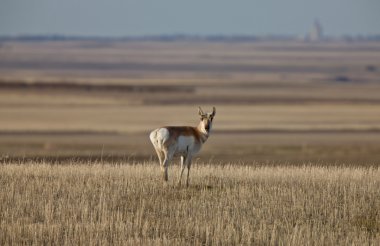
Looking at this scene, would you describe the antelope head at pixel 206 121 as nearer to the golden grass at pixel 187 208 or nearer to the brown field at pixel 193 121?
the golden grass at pixel 187 208

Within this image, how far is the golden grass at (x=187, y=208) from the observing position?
1283cm

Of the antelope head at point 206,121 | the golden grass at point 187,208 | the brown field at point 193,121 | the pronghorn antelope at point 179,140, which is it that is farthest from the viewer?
the brown field at point 193,121

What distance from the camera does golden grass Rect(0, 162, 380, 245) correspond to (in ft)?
42.1

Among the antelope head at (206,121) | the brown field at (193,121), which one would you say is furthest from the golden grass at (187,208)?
the brown field at (193,121)

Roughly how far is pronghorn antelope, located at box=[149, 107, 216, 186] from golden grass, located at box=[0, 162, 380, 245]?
52 cm

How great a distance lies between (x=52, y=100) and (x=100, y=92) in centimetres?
956

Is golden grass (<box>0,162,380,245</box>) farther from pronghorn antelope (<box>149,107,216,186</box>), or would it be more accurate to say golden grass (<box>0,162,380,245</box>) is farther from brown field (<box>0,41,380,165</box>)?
brown field (<box>0,41,380,165</box>)

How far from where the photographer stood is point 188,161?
661 inches

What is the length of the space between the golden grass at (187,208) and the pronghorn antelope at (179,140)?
524mm

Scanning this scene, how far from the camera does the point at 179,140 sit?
16.4 m

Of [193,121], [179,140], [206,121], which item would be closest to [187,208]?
[179,140]

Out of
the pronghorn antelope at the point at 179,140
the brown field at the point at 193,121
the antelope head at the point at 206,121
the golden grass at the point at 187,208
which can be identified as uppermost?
the brown field at the point at 193,121

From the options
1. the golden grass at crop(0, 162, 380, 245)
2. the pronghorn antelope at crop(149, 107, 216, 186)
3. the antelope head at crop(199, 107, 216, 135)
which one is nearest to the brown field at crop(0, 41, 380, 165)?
the golden grass at crop(0, 162, 380, 245)

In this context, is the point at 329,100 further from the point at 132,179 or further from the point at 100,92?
the point at 132,179
